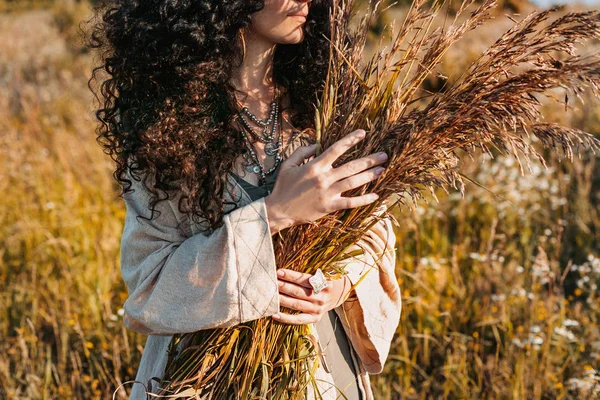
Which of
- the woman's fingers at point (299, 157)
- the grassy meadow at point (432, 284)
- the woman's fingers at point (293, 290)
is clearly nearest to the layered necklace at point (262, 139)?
the woman's fingers at point (299, 157)

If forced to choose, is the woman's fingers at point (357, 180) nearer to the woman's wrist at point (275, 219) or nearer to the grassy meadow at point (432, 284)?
the woman's wrist at point (275, 219)

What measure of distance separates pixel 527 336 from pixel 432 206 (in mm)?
1251

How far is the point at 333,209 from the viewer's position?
1.35m

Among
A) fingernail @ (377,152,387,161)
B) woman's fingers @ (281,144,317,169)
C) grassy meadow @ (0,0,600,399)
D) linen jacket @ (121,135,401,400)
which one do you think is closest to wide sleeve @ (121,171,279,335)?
linen jacket @ (121,135,401,400)

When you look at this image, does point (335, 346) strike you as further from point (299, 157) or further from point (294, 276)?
point (299, 157)

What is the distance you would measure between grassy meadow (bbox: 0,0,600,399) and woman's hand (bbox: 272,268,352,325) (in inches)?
23.7

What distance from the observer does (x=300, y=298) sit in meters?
1.46

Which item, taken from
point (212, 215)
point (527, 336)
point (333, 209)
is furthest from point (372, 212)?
point (527, 336)

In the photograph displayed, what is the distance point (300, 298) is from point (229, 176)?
1.16 ft

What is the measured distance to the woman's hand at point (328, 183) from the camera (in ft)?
4.39

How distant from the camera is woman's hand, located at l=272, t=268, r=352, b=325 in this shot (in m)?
1.44

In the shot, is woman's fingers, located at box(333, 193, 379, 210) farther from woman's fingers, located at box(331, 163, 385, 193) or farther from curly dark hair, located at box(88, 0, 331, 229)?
curly dark hair, located at box(88, 0, 331, 229)

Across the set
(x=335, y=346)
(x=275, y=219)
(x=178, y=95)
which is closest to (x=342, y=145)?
(x=275, y=219)

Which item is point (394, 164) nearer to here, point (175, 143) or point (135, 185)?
point (175, 143)
